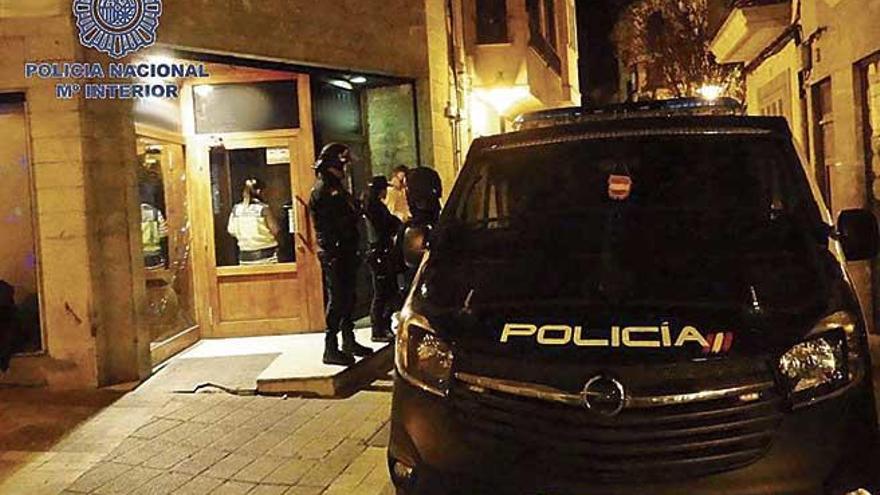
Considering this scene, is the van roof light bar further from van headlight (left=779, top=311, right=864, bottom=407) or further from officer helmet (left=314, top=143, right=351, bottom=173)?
officer helmet (left=314, top=143, right=351, bottom=173)

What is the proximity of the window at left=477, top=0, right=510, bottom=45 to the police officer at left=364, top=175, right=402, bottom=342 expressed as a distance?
6501 millimetres

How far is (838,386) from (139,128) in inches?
294

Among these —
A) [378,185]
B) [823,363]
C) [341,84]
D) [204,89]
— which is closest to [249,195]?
[204,89]

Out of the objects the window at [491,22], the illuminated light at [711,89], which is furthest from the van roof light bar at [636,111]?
the illuminated light at [711,89]

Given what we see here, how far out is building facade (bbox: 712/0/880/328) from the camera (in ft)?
32.5

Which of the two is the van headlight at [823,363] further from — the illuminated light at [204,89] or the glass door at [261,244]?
the illuminated light at [204,89]

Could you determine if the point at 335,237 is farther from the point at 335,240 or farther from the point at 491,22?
the point at 491,22

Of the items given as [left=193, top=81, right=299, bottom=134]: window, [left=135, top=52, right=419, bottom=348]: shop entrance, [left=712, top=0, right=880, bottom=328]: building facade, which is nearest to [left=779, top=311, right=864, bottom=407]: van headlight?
[left=712, top=0, right=880, bottom=328]: building facade

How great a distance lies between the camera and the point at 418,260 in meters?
4.85

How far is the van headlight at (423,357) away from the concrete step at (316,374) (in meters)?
3.92

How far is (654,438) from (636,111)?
7.64 feet

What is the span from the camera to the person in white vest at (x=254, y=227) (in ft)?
34.7

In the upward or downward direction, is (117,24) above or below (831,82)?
above

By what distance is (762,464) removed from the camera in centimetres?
320
